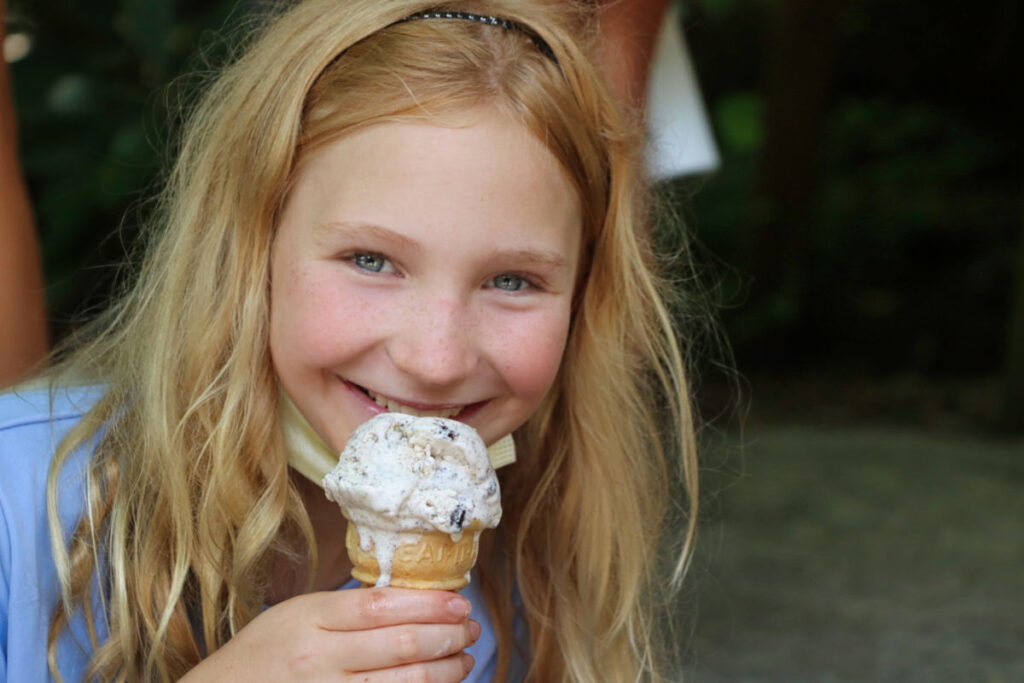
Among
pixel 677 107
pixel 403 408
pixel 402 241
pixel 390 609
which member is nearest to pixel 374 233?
pixel 402 241

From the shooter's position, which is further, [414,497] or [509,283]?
[509,283]

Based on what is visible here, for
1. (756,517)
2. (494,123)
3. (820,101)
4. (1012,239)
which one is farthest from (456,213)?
(1012,239)

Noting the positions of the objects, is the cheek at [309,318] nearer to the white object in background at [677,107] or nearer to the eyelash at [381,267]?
the eyelash at [381,267]

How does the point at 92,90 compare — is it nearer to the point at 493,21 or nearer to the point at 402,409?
the point at 493,21

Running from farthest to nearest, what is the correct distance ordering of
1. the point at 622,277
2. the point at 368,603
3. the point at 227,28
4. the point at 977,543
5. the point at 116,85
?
1. the point at 977,543
2. the point at 116,85
3. the point at 227,28
4. the point at 622,277
5. the point at 368,603

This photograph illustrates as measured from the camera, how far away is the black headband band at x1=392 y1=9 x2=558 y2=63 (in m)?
2.07

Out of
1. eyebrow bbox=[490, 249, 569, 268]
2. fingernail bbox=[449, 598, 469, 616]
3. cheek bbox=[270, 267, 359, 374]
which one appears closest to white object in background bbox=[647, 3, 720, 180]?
eyebrow bbox=[490, 249, 569, 268]

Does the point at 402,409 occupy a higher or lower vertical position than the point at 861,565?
higher

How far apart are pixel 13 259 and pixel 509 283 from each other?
1.03 meters

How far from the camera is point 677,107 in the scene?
3.05m

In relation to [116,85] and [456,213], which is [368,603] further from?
[116,85]

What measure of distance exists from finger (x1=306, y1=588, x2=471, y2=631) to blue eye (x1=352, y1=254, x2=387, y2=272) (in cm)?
51

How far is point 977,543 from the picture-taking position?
4125 millimetres

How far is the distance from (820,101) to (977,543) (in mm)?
4165
